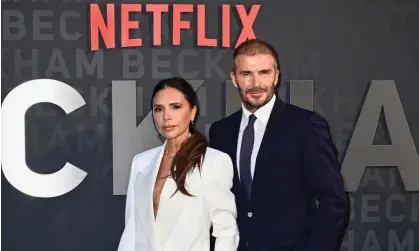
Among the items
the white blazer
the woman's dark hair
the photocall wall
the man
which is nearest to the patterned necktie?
the man

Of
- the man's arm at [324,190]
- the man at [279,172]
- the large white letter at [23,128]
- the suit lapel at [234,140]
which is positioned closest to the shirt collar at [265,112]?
the man at [279,172]

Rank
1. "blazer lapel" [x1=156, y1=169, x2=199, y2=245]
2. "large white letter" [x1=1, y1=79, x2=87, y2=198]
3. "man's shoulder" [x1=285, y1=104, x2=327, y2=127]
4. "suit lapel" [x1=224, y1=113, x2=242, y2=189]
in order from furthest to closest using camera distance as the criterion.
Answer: "large white letter" [x1=1, y1=79, x2=87, y2=198] < "suit lapel" [x1=224, y1=113, x2=242, y2=189] < "man's shoulder" [x1=285, y1=104, x2=327, y2=127] < "blazer lapel" [x1=156, y1=169, x2=199, y2=245]

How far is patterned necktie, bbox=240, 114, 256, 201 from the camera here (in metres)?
2.60

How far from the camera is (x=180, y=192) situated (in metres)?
2.41

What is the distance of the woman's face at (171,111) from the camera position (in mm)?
2498

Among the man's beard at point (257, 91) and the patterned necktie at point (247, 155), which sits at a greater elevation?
the man's beard at point (257, 91)

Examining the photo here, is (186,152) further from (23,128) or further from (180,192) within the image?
(23,128)

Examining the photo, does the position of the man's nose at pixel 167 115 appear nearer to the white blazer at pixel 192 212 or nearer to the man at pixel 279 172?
the white blazer at pixel 192 212

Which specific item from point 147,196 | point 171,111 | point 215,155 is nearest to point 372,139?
point 215,155

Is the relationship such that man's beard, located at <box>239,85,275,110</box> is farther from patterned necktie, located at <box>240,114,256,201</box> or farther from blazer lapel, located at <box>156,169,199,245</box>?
blazer lapel, located at <box>156,169,199,245</box>

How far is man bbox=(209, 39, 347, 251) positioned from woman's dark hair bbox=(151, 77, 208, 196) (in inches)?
9.0

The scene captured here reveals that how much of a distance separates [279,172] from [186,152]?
414mm

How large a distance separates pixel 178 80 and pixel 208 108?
1.21 m

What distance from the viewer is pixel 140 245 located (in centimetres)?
250
